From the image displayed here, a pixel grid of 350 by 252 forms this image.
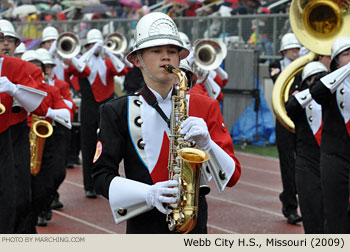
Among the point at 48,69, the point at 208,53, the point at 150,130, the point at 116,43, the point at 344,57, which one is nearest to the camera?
the point at 150,130

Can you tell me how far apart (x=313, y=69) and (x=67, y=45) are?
20.2ft

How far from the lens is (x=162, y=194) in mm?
3500

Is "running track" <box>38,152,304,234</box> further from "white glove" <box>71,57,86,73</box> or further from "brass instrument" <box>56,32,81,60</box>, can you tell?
"brass instrument" <box>56,32,81,60</box>

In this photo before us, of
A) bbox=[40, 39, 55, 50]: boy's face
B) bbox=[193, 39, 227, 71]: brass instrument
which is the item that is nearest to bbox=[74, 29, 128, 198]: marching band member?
bbox=[40, 39, 55, 50]: boy's face

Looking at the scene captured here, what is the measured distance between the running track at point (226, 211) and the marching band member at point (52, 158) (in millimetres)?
586

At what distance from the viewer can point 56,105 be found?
820 cm

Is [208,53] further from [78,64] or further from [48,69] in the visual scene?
[48,69]

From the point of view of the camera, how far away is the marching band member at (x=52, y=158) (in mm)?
7848

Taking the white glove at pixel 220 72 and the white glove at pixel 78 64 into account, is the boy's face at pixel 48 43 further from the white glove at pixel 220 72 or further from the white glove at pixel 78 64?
the white glove at pixel 220 72

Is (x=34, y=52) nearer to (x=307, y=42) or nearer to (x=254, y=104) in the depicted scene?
(x=307, y=42)

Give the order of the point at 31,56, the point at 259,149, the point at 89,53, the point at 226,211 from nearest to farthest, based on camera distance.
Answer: the point at 31,56 < the point at 226,211 < the point at 89,53 < the point at 259,149

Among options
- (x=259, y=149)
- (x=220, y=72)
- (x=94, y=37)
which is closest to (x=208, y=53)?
(x=220, y=72)

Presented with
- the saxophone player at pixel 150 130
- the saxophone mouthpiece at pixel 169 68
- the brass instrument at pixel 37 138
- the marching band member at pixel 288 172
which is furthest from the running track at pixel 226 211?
the saxophone mouthpiece at pixel 169 68

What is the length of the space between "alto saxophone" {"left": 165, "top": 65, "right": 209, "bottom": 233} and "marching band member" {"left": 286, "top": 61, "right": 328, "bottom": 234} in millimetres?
3074
